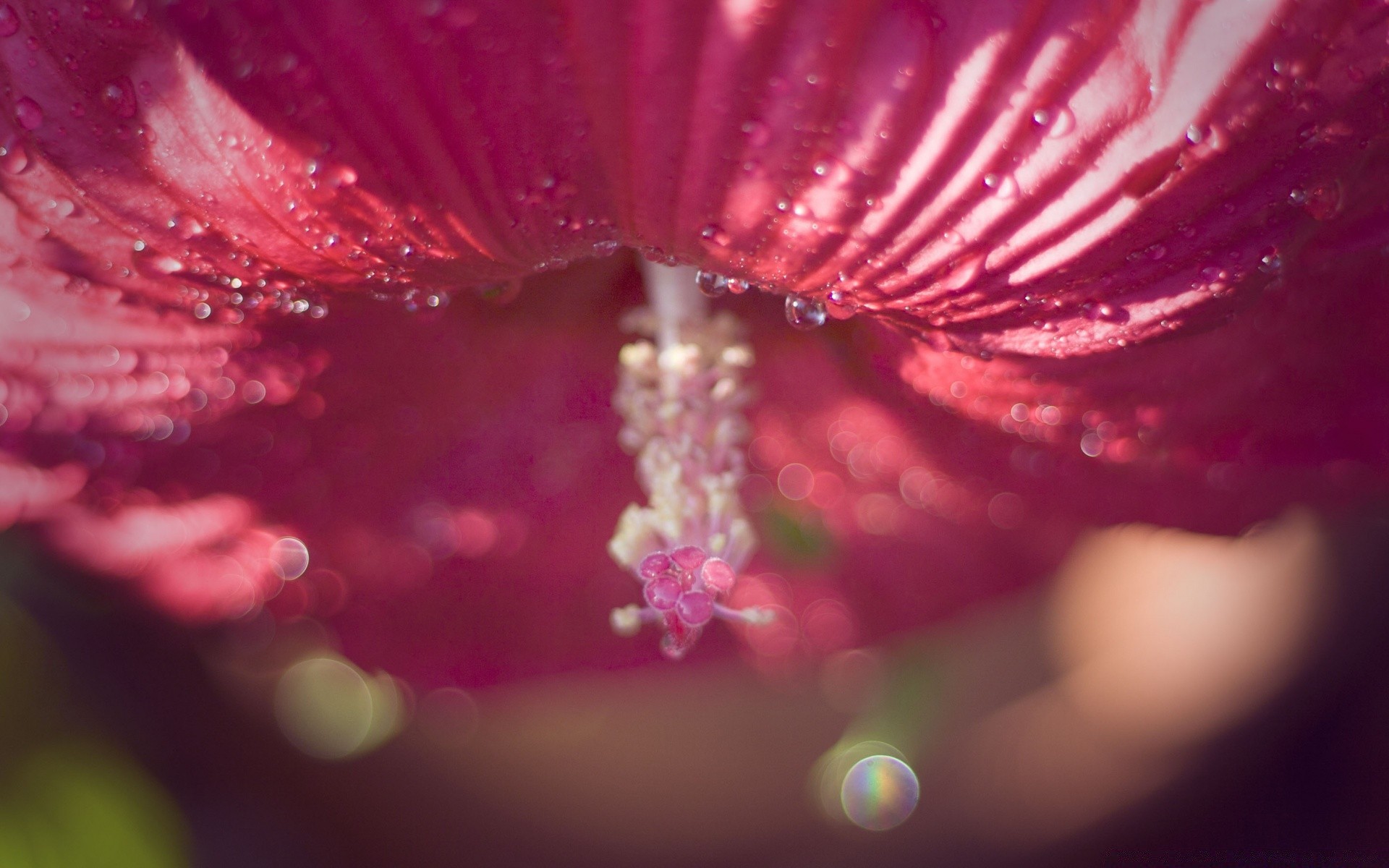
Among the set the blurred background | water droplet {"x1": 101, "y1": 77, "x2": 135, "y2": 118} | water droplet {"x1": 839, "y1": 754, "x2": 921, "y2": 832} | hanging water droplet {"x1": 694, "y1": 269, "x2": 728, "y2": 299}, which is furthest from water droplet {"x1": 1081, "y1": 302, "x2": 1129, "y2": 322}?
water droplet {"x1": 839, "y1": 754, "x2": 921, "y2": 832}

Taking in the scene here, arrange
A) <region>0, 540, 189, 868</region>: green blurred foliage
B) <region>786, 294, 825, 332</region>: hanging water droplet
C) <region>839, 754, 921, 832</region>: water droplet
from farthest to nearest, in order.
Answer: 1. <region>839, 754, 921, 832</region>: water droplet
2. <region>0, 540, 189, 868</region>: green blurred foliage
3. <region>786, 294, 825, 332</region>: hanging water droplet

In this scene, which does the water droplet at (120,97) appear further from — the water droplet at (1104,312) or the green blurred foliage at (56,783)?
the green blurred foliage at (56,783)

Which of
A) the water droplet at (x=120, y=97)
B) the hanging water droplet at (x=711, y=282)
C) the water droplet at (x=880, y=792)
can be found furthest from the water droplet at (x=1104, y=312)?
the water droplet at (x=880, y=792)

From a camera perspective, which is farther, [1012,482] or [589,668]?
[589,668]

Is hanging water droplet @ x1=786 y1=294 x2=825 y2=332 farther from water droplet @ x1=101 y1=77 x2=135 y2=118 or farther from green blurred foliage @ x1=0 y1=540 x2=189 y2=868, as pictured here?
green blurred foliage @ x1=0 y1=540 x2=189 y2=868

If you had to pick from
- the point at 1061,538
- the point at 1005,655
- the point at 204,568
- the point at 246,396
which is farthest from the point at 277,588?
the point at 1005,655

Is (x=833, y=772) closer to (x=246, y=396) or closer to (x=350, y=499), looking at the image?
(x=350, y=499)
